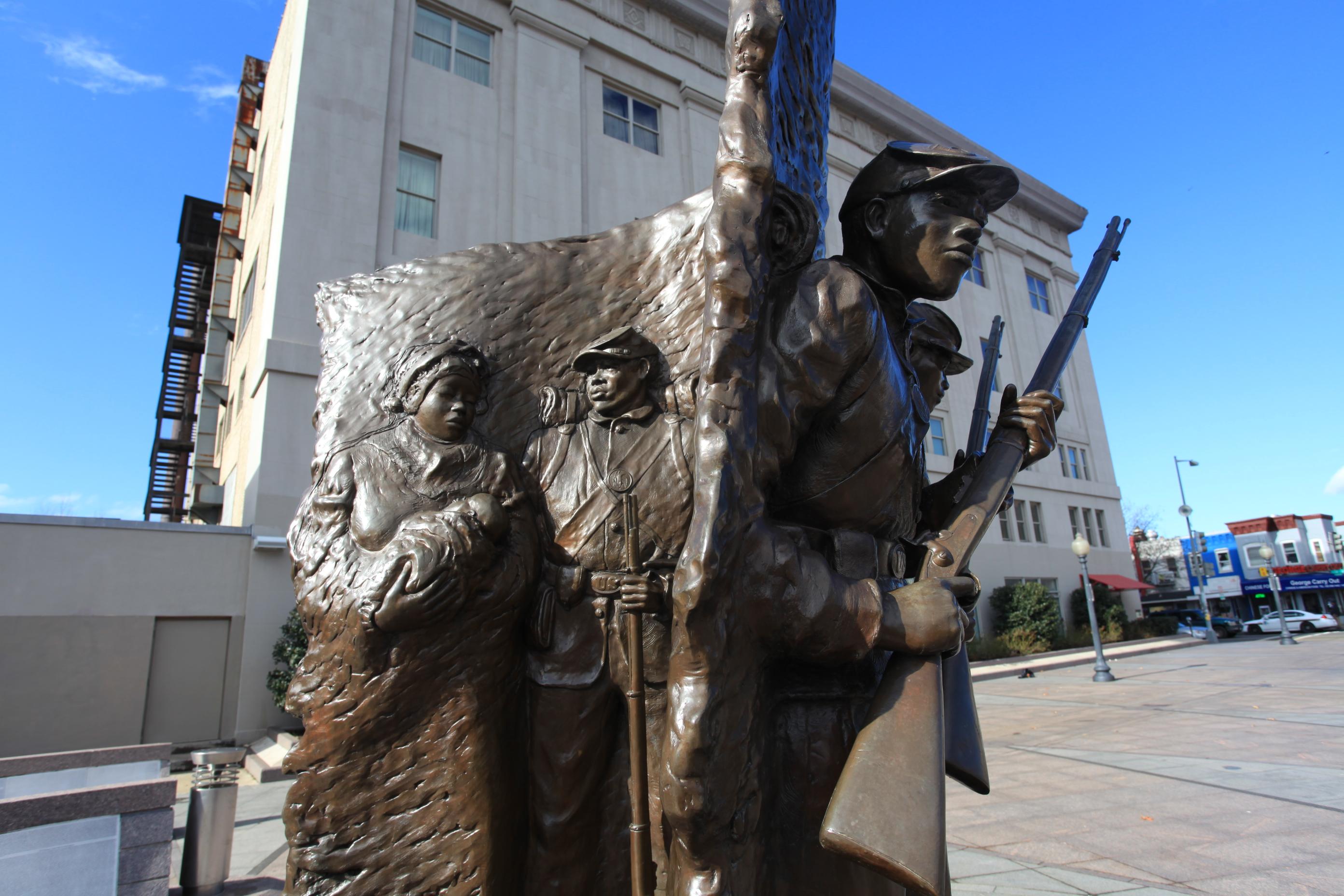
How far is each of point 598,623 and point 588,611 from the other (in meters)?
0.05

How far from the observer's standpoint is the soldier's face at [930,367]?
2.91 m

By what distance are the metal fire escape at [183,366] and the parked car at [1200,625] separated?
35.5m

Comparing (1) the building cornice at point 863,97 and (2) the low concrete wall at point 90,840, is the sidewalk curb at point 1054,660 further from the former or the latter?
(2) the low concrete wall at point 90,840

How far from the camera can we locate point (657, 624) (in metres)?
2.08

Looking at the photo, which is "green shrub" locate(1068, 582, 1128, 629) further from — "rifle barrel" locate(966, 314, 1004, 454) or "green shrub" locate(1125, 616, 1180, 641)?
"rifle barrel" locate(966, 314, 1004, 454)

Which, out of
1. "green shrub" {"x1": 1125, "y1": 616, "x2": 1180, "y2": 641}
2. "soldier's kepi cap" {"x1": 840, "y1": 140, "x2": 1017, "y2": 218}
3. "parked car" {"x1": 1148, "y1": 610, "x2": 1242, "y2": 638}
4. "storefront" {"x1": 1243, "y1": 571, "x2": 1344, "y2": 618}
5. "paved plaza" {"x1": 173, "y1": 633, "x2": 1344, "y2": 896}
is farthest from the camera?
"storefront" {"x1": 1243, "y1": 571, "x2": 1344, "y2": 618}

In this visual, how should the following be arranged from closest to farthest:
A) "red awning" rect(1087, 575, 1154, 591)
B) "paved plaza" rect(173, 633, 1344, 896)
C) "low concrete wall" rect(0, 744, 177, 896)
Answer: "low concrete wall" rect(0, 744, 177, 896) → "paved plaza" rect(173, 633, 1344, 896) → "red awning" rect(1087, 575, 1154, 591)

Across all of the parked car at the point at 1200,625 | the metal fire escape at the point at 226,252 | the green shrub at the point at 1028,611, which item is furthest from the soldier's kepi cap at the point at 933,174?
the parked car at the point at 1200,625

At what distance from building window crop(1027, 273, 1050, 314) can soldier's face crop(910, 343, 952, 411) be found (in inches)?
1078

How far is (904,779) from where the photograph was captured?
1758mm

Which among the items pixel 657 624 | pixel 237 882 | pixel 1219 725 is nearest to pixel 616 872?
pixel 657 624

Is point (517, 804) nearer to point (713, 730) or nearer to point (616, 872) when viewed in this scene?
point (616, 872)

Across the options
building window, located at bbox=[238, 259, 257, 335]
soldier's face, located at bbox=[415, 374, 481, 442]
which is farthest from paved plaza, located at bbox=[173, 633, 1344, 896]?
building window, located at bbox=[238, 259, 257, 335]

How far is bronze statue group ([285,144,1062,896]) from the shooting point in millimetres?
1944
